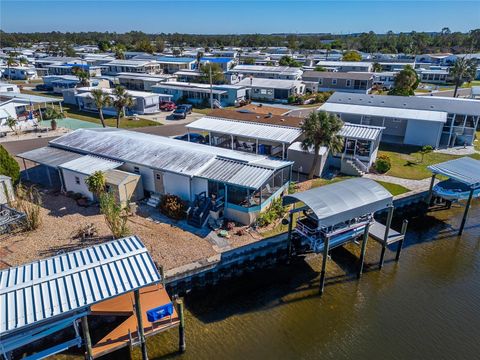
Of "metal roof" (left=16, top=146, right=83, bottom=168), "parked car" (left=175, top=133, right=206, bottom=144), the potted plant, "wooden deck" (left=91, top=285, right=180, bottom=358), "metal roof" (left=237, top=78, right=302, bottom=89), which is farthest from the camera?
"metal roof" (left=237, top=78, right=302, bottom=89)

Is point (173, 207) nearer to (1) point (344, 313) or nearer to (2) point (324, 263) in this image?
(2) point (324, 263)

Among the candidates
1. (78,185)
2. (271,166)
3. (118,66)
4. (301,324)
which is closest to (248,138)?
(271,166)

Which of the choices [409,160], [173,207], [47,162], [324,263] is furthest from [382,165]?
[47,162]

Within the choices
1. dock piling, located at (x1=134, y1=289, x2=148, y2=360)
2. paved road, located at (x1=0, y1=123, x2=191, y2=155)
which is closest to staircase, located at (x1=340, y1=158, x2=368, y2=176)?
paved road, located at (x1=0, y1=123, x2=191, y2=155)

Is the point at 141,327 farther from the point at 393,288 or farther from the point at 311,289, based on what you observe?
the point at 393,288

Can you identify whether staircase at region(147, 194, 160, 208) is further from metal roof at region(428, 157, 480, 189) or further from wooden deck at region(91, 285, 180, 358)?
metal roof at region(428, 157, 480, 189)

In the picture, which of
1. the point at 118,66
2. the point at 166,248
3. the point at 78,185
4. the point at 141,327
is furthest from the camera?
the point at 118,66

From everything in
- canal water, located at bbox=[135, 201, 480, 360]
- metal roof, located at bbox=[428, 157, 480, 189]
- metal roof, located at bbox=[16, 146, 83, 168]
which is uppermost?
metal roof, located at bbox=[428, 157, 480, 189]

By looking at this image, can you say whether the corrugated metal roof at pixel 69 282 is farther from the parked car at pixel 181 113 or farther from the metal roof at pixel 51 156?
the parked car at pixel 181 113
